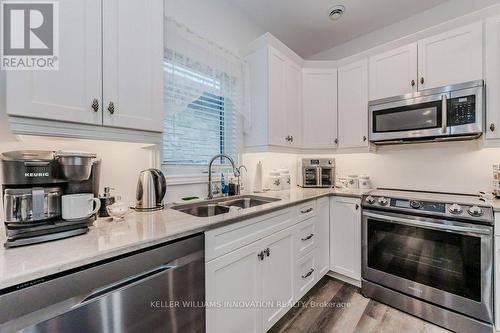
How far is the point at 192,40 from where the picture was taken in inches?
69.6

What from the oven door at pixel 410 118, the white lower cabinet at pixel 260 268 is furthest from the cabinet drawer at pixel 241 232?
the oven door at pixel 410 118

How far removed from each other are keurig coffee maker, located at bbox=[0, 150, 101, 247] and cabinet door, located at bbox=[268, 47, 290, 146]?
1580 millimetres

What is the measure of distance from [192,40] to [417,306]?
2844 mm

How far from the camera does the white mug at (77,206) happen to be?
0.88 metres

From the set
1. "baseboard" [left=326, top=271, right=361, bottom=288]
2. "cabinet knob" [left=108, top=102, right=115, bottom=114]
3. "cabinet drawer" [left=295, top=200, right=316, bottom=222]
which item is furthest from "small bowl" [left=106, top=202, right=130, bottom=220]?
"baseboard" [left=326, top=271, right=361, bottom=288]

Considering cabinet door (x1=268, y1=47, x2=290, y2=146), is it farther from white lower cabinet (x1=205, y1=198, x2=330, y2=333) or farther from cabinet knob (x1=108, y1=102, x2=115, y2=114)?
cabinet knob (x1=108, y1=102, x2=115, y2=114)

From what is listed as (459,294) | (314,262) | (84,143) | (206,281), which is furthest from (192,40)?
(459,294)

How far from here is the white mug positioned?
0.88 m

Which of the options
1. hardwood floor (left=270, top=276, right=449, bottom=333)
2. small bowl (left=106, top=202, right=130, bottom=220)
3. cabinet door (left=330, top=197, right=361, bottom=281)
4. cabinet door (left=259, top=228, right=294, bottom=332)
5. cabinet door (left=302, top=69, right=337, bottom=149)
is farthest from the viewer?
cabinet door (left=302, top=69, right=337, bottom=149)

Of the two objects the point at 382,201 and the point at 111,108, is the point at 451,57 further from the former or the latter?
the point at 111,108

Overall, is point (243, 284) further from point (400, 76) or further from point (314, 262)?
point (400, 76)

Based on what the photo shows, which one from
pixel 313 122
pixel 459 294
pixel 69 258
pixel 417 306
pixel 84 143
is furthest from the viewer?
pixel 313 122

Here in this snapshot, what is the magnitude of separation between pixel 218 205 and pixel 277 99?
4.07 feet

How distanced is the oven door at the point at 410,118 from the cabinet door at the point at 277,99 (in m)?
0.93
